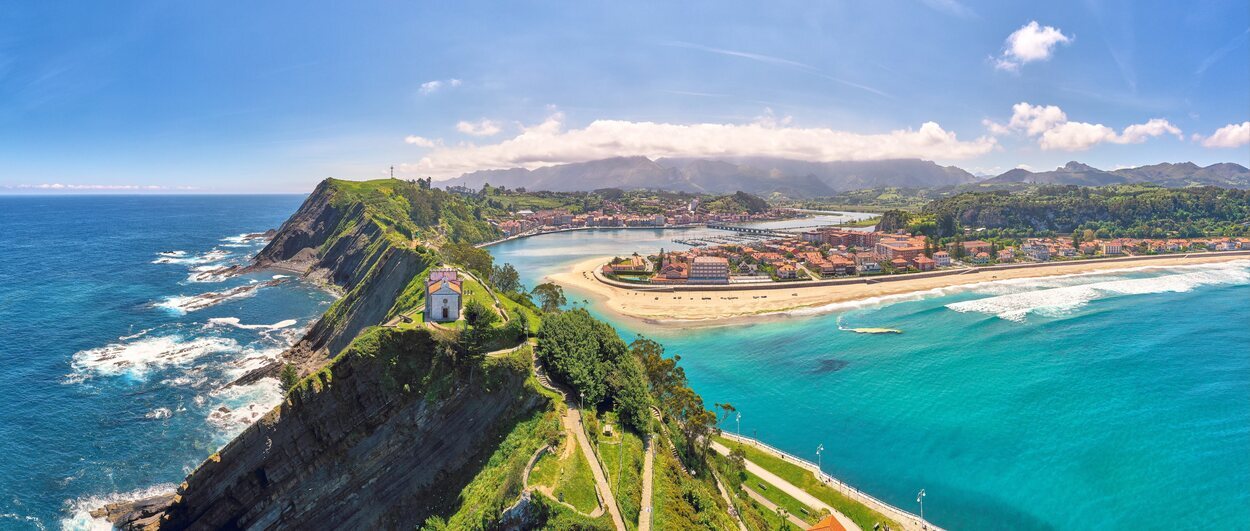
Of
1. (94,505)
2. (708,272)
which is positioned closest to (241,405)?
(94,505)

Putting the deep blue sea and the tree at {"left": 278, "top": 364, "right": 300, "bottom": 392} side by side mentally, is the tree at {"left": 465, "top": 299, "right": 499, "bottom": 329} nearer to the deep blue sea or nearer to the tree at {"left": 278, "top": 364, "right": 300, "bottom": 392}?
the deep blue sea

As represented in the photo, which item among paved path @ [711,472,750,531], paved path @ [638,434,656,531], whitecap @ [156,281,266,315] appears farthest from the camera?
whitecap @ [156,281,266,315]

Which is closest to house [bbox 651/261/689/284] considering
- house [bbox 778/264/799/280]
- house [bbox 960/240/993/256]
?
house [bbox 778/264/799/280]

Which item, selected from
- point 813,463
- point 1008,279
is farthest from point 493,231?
point 813,463

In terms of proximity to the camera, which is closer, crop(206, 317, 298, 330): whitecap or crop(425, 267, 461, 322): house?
crop(425, 267, 461, 322): house

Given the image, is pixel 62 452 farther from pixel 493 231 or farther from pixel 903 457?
pixel 493 231

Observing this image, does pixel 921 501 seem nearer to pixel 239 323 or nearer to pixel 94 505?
pixel 94 505
